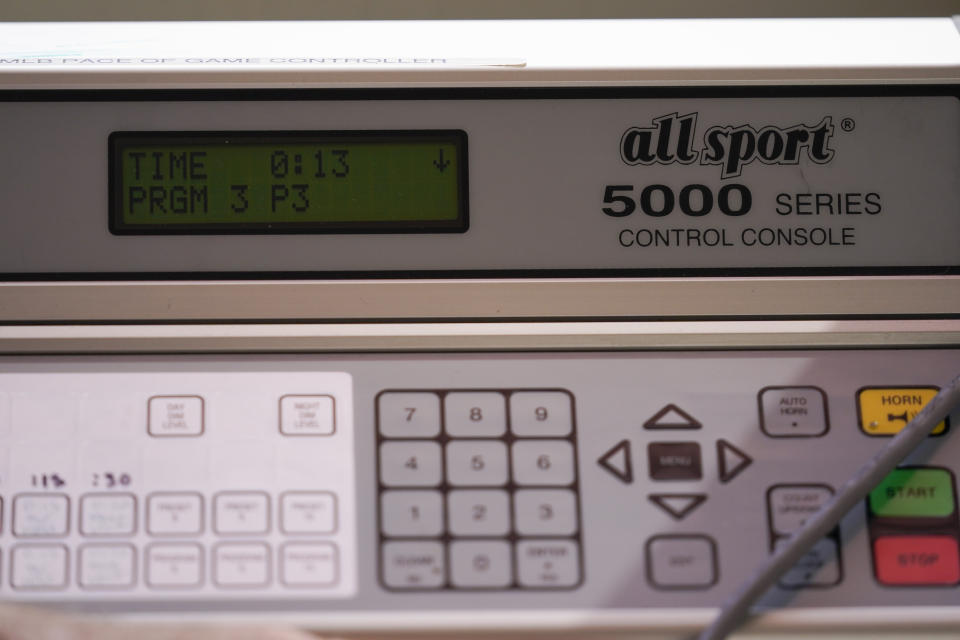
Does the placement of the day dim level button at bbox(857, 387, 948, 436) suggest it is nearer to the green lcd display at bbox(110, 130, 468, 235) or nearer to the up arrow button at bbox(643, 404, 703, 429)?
the up arrow button at bbox(643, 404, 703, 429)

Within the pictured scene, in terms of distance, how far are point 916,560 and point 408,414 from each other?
30 centimetres

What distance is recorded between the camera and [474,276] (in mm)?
546

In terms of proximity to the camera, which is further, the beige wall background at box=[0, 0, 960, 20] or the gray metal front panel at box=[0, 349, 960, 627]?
the beige wall background at box=[0, 0, 960, 20]

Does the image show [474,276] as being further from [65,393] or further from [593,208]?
[65,393]

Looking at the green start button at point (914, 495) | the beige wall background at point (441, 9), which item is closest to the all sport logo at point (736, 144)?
the beige wall background at point (441, 9)

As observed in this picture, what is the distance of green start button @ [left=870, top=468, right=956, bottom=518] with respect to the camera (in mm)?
512

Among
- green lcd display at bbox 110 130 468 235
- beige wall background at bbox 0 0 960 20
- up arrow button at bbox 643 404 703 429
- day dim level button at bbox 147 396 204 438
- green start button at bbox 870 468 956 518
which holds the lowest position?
green start button at bbox 870 468 956 518

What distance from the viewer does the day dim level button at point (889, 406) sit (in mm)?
530

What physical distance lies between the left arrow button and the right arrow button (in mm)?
52

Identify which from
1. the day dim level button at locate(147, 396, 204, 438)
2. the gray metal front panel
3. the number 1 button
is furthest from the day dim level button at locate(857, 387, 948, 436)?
the day dim level button at locate(147, 396, 204, 438)

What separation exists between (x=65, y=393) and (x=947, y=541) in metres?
0.51

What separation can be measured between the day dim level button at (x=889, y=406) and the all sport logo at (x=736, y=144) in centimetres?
14

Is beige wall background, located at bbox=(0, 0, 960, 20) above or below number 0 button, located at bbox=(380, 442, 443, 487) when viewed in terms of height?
above

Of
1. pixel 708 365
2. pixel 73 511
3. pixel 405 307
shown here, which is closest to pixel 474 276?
pixel 405 307
